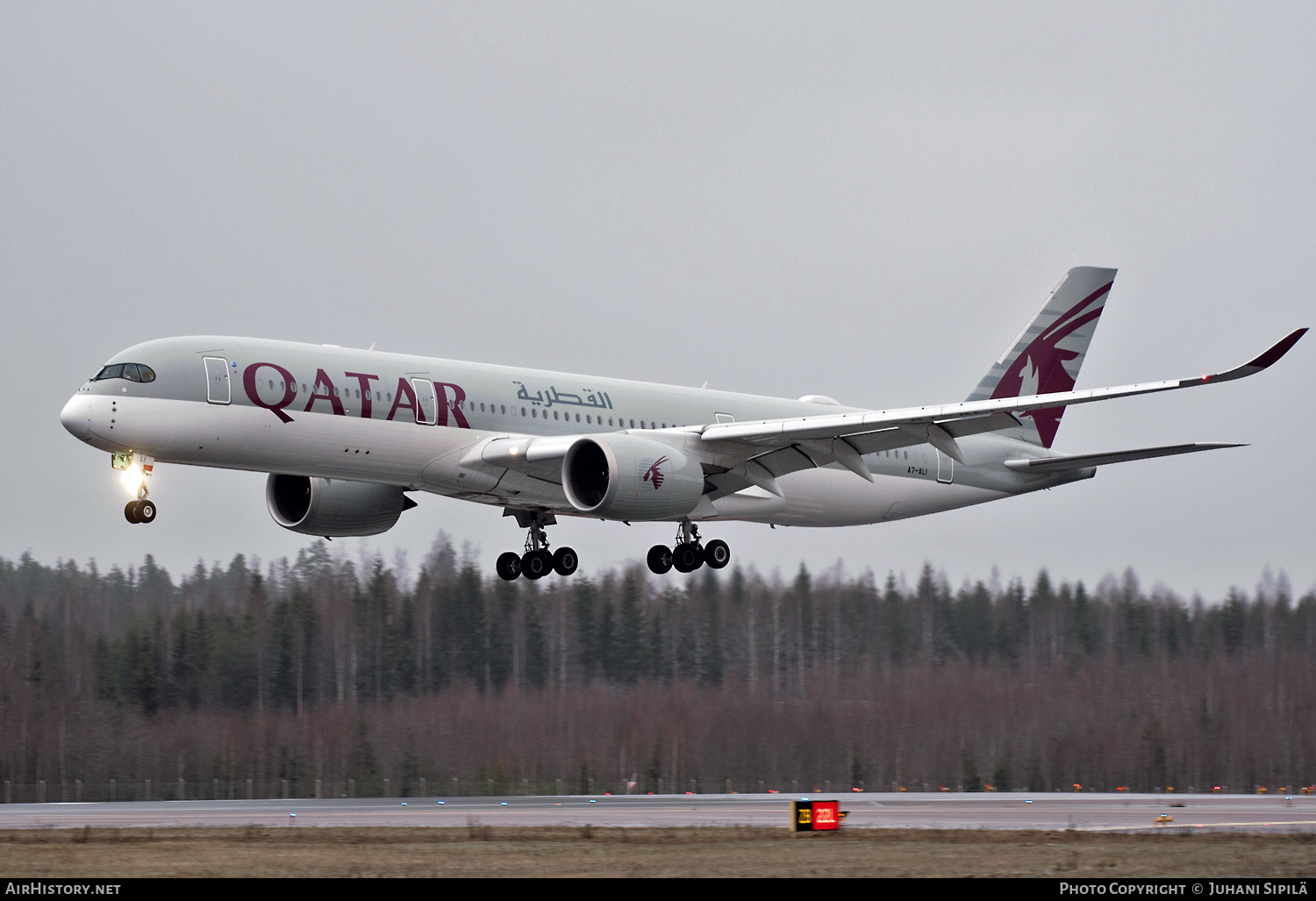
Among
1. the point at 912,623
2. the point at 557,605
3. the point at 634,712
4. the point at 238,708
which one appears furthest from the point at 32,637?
the point at 912,623

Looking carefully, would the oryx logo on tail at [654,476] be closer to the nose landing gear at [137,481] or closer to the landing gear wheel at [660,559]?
the landing gear wheel at [660,559]

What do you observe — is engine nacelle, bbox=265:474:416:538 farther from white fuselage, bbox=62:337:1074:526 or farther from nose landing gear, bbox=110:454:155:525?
nose landing gear, bbox=110:454:155:525

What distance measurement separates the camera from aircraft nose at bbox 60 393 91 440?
1282 inches

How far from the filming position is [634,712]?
66875mm

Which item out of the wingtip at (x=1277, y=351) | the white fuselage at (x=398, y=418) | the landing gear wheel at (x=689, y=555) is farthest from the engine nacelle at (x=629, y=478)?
the wingtip at (x=1277, y=351)

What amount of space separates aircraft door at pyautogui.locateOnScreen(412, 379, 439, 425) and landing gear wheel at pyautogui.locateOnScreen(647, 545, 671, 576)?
853 cm

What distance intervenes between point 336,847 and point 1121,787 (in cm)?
4611

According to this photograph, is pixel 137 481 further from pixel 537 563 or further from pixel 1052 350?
pixel 1052 350

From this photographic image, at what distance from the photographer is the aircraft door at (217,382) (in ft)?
110

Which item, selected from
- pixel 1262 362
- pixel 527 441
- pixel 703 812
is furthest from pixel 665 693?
pixel 1262 362

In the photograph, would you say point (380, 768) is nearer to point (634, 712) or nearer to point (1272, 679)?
point (634, 712)

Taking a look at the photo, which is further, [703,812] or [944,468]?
[944,468]

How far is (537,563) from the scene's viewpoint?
42.2m

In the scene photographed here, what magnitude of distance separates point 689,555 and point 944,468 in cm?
848
